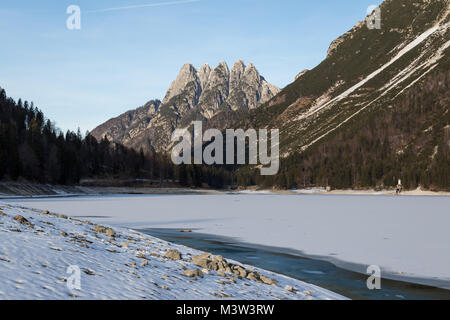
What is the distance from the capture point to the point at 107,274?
1195 cm

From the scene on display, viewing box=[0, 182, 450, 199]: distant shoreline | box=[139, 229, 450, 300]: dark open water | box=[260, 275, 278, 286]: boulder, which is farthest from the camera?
box=[0, 182, 450, 199]: distant shoreline

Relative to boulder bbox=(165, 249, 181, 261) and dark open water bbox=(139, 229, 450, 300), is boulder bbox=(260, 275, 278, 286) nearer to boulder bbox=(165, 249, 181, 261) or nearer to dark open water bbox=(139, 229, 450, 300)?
dark open water bbox=(139, 229, 450, 300)

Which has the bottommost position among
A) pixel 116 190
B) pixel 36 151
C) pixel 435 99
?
pixel 116 190

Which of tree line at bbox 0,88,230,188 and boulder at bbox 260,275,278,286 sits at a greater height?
tree line at bbox 0,88,230,188

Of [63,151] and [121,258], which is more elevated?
[63,151]

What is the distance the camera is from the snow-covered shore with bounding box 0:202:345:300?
9867 millimetres

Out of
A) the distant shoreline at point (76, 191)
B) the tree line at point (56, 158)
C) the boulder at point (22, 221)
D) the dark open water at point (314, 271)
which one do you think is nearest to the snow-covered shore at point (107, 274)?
the boulder at point (22, 221)

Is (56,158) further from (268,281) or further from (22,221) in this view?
(268,281)

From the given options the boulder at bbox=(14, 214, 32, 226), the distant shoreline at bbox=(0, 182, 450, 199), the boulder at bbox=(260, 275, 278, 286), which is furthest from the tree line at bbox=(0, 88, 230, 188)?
the boulder at bbox=(260, 275, 278, 286)

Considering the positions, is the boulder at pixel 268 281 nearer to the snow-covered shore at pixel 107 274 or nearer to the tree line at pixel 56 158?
the snow-covered shore at pixel 107 274
